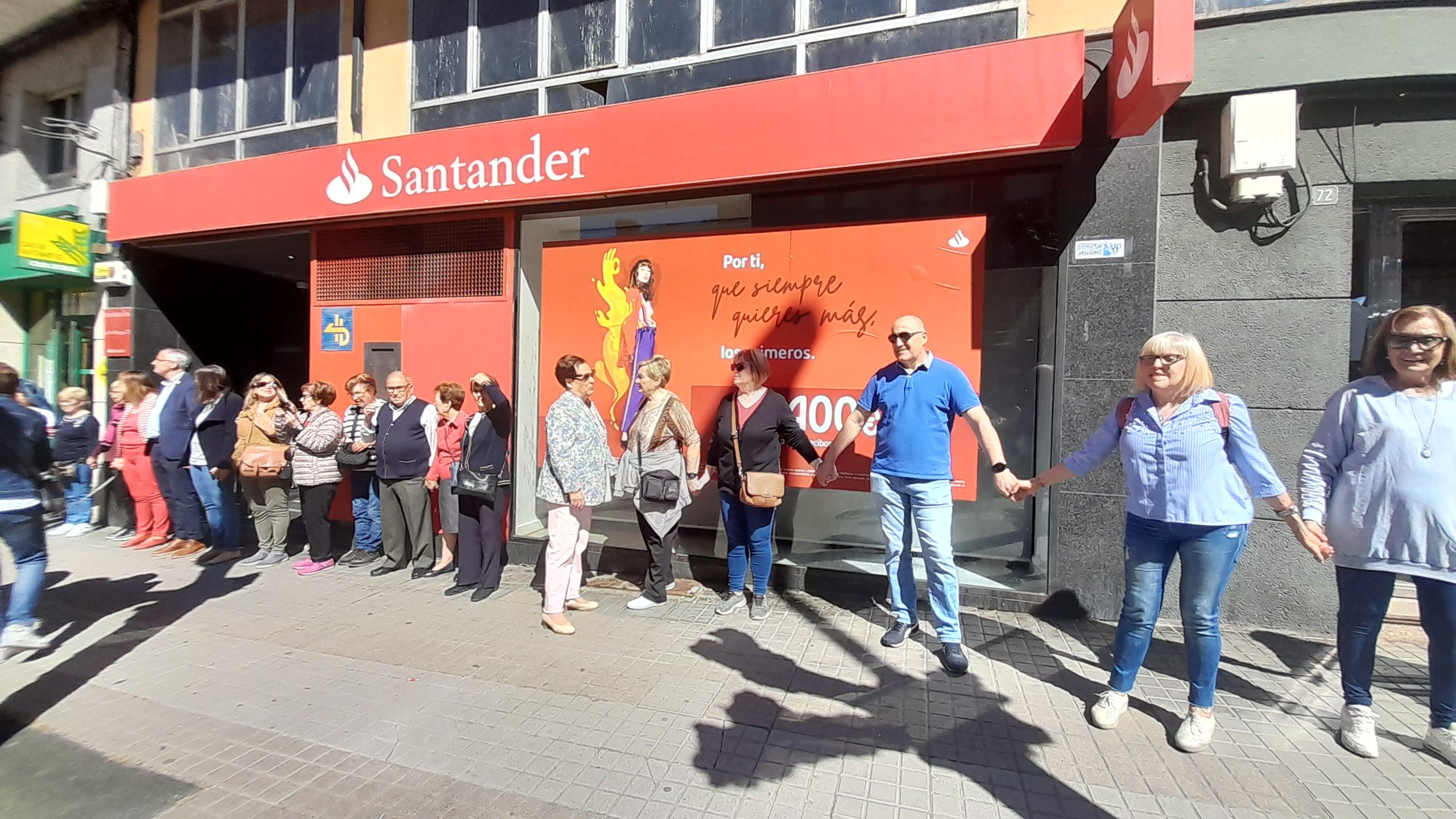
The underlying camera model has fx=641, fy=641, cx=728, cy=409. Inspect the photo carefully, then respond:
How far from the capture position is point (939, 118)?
441 centimetres

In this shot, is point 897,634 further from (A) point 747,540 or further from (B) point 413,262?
(B) point 413,262

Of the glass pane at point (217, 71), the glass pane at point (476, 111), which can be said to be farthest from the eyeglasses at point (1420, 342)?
the glass pane at point (217, 71)

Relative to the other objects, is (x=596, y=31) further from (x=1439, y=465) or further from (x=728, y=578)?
(x=1439, y=465)

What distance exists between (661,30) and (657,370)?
3.29 meters

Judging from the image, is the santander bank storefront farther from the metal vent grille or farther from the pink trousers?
the pink trousers

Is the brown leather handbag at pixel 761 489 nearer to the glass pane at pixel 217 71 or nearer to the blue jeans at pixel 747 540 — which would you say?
the blue jeans at pixel 747 540

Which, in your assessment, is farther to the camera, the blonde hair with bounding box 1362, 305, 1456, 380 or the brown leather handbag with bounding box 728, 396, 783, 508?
the brown leather handbag with bounding box 728, 396, 783, 508

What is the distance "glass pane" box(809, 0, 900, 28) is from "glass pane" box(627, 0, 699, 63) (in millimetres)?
1027

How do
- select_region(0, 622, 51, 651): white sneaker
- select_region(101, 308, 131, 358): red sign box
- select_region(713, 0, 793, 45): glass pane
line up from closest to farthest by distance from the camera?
select_region(0, 622, 51, 651): white sneaker < select_region(713, 0, 793, 45): glass pane < select_region(101, 308, 131, 358): red sign box

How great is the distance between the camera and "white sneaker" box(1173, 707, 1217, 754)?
2891mm

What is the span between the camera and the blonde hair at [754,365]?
4469 millimetres

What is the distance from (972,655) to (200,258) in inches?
385

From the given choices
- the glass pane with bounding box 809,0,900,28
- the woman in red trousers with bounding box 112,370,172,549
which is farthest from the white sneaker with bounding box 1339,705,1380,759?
the woman in red trousers with bounding box 112,370,172,549

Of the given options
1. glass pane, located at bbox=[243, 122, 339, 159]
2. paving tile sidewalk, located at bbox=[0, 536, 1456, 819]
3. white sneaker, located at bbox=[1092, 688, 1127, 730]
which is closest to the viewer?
paving tile sidewalk, located at bbox=[0, 536, 1456, 819]
